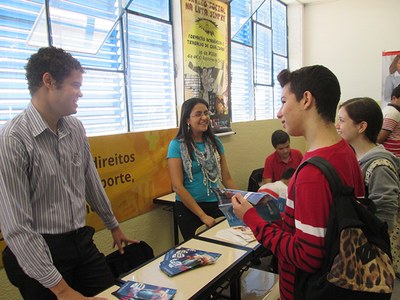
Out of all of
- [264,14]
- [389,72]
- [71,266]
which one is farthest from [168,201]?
[389,72]

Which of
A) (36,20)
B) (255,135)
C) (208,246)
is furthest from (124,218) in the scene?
(255,135)

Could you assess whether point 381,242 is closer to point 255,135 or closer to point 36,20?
point 36,20

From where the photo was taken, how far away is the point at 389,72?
5273mm

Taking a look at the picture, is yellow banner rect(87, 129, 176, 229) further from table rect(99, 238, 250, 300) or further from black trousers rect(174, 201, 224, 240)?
table rect(99, 238, 250, 300)

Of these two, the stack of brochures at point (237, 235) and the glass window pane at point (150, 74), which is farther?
the glass window pane at point (150, 74)

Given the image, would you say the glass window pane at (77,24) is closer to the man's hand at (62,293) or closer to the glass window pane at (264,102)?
the man's hand at (62,293)

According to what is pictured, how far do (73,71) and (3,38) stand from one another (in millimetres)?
963

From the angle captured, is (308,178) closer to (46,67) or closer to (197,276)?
(197,276)

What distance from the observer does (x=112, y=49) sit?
267 cm

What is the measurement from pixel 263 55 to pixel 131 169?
3537 millimetres

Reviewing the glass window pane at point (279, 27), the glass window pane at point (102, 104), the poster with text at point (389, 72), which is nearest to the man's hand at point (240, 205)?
the glass window pane at point (102, 104)

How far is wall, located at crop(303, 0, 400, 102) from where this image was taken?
208 inches

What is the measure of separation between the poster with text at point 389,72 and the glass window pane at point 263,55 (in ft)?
6.14

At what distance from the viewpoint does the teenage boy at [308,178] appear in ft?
2.82
